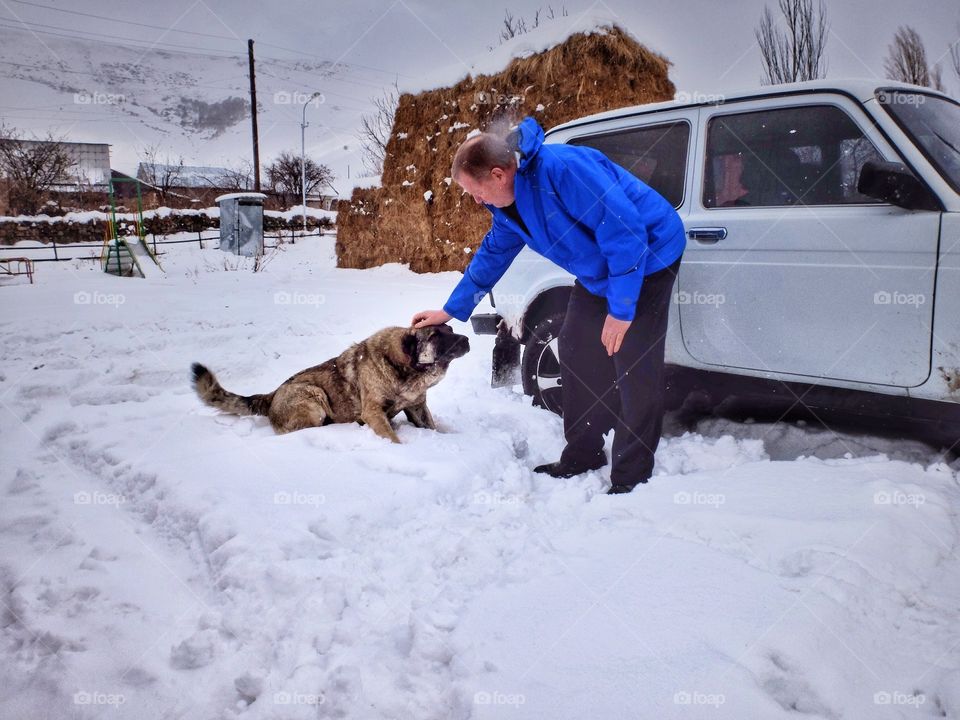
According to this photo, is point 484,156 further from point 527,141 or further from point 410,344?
point 410,344

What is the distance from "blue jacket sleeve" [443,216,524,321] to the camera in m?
3.09

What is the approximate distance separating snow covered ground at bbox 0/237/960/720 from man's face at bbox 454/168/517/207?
57.7 inches

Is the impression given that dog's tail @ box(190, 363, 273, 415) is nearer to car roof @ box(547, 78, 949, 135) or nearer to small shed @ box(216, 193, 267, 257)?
car roof @ box(547, 78, 949, 135)

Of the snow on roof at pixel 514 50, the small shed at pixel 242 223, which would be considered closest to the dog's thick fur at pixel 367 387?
the snow on roof at pixel 514 50

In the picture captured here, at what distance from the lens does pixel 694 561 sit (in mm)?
2072

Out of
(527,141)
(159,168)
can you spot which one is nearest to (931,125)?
(527,141)

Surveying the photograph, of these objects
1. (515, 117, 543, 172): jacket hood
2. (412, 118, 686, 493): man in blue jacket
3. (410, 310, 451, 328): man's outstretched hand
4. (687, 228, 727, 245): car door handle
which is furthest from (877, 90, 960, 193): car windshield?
(410, 310, 451, 328): man's outstretched hand

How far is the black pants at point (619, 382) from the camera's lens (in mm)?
2701

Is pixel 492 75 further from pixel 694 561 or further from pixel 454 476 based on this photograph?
pixel 694 561

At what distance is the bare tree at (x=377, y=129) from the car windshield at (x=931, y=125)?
17.6m

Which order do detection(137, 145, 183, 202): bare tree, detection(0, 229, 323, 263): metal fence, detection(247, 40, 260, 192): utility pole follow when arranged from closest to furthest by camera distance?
detection(0, 229, 323, 263): metal fence < detection(247, 40, 260, 192): utility pole < detection(137, 145, 183, 202): bare tree

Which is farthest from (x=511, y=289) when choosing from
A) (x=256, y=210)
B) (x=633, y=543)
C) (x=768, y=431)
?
(x=256, y=210)

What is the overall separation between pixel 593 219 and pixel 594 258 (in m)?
0.24

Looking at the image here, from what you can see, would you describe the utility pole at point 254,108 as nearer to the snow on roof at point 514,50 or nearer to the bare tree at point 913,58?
the snow on roof at point 514,50
